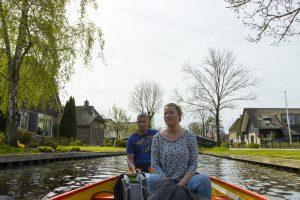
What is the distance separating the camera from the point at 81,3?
23.6m

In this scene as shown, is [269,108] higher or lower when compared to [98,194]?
higher

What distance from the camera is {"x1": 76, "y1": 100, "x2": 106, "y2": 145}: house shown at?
6588cm

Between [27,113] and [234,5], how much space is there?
27.7 m

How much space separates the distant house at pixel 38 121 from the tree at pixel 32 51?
9695 mm

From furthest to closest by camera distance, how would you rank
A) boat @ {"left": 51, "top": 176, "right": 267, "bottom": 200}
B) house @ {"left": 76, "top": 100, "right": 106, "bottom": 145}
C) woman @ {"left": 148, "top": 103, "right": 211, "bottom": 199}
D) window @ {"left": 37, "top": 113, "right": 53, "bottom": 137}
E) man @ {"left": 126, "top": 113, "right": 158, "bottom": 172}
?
house @ {"left": 76, "top": 100, "right": 106, "bottom": 145}
window @ {"left": 37, "top": 113, "right": 53, "bottom": 137}
man @ {"left": 126, "top": 113, "right": 158, "bottom": 172}
boat @ {"left": 51, "top": 176, "right": 267, "bottom": 200}
woman @ {"left": 148, "top": 103, "right": 211, "bottom": 199}

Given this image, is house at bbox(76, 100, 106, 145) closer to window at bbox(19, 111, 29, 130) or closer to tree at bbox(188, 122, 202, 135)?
window at bbox(19, 111, 29, 130)

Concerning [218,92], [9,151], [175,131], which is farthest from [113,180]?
[218,92]

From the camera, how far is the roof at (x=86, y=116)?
66756 mm

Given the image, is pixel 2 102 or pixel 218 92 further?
pixel 218 92

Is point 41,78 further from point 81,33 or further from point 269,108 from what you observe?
point 269,108

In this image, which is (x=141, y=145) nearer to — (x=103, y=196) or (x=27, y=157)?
(x=103, y=196)

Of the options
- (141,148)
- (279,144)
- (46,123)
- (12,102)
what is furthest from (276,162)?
(279,144)

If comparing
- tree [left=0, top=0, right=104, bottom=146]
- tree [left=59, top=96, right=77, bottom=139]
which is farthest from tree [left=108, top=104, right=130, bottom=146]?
tree [left=0, top=0, right=104, bottom=146]

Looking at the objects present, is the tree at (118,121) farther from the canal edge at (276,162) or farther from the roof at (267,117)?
the canal edge at (276,162)
